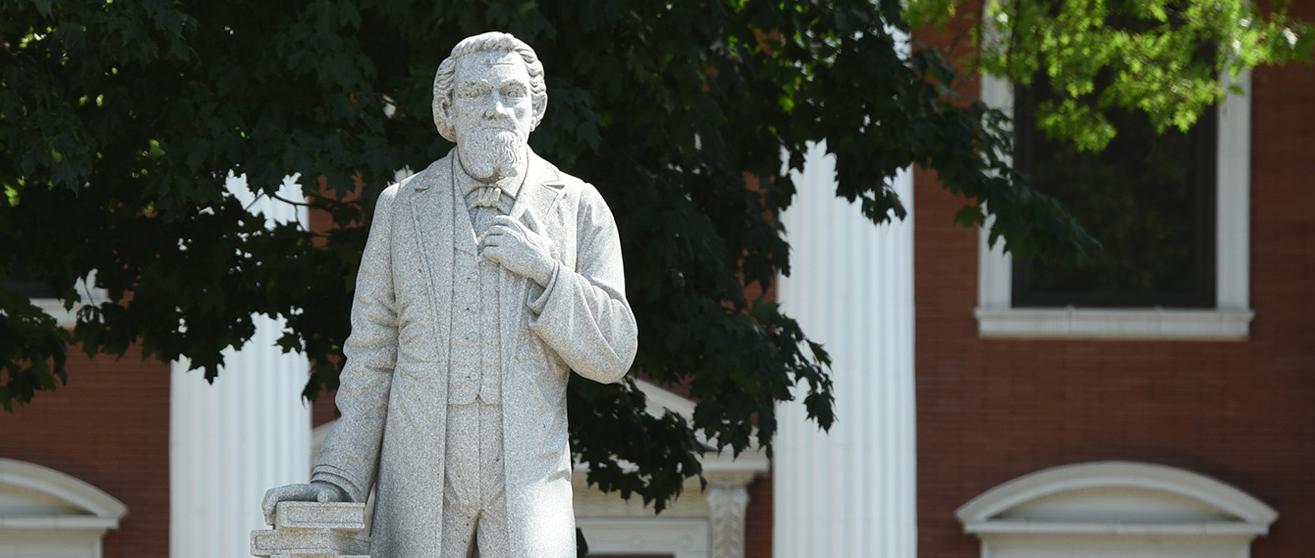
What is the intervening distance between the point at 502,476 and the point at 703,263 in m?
6.21

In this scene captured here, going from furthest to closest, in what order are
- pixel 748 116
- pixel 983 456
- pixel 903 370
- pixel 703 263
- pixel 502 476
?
pixel 983 456 → pixel 903 370 → pixel 748 116 → pixel 703 263 → pixel 502 476

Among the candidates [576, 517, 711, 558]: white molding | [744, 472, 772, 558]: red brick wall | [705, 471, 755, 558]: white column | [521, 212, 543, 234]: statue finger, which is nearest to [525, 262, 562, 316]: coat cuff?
[521, 212, 543, 234]: statue finger

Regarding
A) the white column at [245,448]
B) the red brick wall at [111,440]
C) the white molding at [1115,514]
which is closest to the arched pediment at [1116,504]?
the white molding at [1115,514]

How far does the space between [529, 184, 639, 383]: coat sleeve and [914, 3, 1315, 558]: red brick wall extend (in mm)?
15001

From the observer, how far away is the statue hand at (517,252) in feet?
23.1

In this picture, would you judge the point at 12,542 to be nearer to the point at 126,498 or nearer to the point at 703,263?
the point at 126,498

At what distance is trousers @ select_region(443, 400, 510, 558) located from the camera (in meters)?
7.03

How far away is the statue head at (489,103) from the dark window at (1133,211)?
15853 mm

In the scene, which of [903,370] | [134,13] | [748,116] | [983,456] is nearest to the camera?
[134,13]

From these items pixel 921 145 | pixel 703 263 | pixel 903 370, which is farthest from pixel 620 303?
pixel 903 370

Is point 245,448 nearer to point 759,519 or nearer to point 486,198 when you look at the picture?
point 759,519

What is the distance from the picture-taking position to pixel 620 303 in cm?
725

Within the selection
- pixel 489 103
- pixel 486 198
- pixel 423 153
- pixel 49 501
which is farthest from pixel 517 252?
pixel 49 501

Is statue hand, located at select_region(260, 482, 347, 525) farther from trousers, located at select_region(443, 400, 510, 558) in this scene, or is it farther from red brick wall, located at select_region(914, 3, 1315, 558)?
red brick wall, located at select_region(914, 3, 1315, 558)
